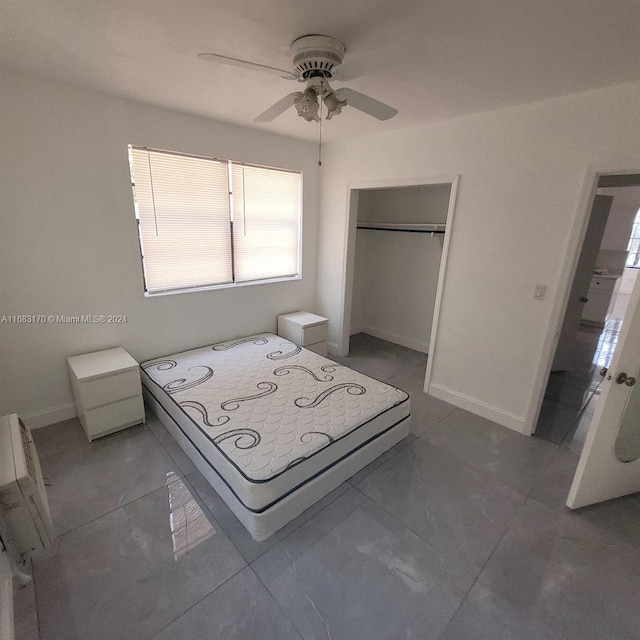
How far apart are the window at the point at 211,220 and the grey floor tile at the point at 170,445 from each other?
119cm

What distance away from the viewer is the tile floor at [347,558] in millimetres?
1437

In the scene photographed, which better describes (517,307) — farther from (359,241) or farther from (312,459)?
(359,241)

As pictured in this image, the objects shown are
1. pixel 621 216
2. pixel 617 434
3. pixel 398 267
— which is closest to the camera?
pixel 617 434

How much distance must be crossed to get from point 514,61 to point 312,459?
8.27 feet

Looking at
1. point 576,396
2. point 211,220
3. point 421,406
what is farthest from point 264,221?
point 576,396

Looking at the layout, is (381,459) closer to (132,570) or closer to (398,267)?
(132,570)

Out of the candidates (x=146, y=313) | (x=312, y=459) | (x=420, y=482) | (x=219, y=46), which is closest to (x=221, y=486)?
(x=312, y=459)

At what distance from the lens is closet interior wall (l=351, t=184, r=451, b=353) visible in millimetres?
4207

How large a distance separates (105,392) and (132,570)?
4.25 ft

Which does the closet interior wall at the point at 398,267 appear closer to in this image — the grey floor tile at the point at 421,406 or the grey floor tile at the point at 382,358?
the grey floor tile at the point at 382,358

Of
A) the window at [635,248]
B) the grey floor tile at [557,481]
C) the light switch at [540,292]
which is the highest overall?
the window at [635,248]

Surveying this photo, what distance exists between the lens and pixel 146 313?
3.04 m

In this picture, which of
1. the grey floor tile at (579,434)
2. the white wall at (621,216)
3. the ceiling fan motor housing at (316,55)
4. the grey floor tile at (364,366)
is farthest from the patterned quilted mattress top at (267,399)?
the white wall at (621,216)

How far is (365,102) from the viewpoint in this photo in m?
1.71
